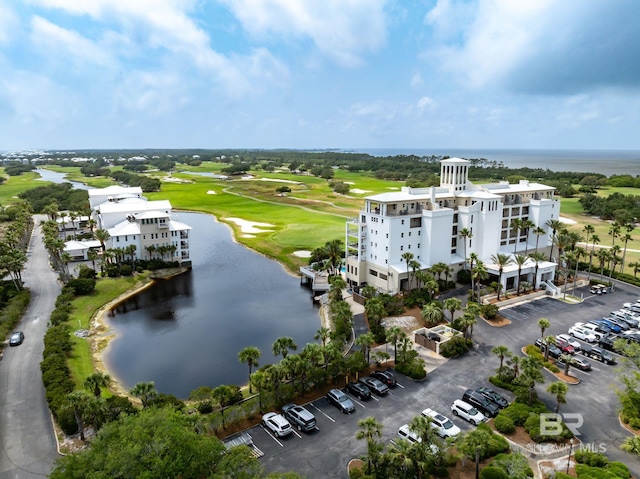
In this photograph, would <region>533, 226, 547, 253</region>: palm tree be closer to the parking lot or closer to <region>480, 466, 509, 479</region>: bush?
the parking lot

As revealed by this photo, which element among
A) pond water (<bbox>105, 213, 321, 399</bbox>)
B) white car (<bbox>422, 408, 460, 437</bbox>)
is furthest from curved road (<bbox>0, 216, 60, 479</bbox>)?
white car (<bbox>422, 408, 460, 437</bbox>)

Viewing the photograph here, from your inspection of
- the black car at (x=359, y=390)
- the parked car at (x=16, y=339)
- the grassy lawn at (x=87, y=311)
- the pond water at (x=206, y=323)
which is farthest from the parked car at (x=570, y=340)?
the parked car at (x=16, y=339)

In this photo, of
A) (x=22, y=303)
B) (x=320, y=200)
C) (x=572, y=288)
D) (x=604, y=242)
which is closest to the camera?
(x=22, y=303)

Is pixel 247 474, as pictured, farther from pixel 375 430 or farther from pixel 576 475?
pixel 576 475

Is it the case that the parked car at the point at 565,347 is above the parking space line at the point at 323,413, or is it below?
above

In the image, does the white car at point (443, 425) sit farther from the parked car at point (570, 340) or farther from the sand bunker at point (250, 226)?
the sand bunker at point (250, 226)

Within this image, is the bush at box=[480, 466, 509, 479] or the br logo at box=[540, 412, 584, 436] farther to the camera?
the br logo at box=[540, 412, 584, 436]

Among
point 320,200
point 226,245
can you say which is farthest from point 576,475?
point 320,200
